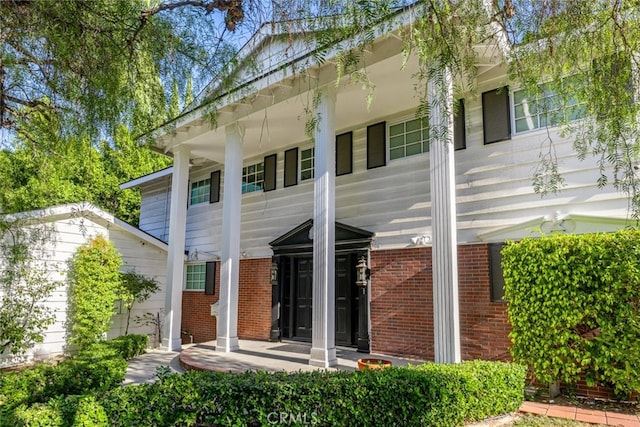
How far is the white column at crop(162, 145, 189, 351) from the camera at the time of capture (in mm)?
9766

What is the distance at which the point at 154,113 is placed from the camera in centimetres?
427

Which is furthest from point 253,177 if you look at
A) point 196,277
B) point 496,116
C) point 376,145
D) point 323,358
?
point 496,116

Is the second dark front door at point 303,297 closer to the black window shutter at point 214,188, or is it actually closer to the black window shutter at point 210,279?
the black window shutter at point 210,279

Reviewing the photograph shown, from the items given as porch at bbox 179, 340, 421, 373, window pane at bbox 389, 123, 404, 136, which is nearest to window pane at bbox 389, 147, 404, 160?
window pane at bbox 389, 123, 404, 136

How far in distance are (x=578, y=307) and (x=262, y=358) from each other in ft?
16.9

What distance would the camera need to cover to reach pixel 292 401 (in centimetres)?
390

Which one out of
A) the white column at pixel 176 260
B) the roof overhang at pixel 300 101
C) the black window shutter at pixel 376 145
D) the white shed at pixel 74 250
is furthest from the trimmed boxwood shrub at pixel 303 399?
the white shed at pixel 74 250

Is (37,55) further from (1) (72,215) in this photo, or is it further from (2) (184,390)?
(1) (72,215)

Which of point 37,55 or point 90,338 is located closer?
point 37,55

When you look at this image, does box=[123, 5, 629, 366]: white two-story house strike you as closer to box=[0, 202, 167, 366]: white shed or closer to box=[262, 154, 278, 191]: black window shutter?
box=[262, 154, 278, 191]: black window shutter

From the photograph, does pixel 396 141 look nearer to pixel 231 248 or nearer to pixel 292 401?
pixel 231 248

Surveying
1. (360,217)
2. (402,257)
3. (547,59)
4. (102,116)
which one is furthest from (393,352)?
(102,116)

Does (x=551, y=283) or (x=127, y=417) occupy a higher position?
(x=551, y=283)

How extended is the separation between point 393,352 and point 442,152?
13.0 feet
